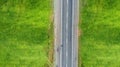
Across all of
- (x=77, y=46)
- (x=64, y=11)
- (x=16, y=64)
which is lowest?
(x=16, y=64)

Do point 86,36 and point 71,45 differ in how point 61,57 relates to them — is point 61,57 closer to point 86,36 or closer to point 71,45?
point 71,45

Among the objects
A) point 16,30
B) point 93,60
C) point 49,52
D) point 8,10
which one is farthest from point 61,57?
point 8,10

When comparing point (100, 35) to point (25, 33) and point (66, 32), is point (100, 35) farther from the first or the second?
point (25, 33)

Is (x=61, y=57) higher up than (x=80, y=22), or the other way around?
(x=80, y=22)

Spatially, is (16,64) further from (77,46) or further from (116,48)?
(116,48)

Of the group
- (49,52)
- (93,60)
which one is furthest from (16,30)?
(93,60)

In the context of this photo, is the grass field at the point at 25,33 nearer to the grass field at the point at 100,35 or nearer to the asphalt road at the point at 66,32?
the asphalt road at the point at 66,32

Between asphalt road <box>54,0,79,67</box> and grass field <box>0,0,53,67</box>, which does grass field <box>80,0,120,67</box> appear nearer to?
asphalt road <box>54,0,79,67</box>

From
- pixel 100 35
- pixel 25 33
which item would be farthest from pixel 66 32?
pixel 25 33
